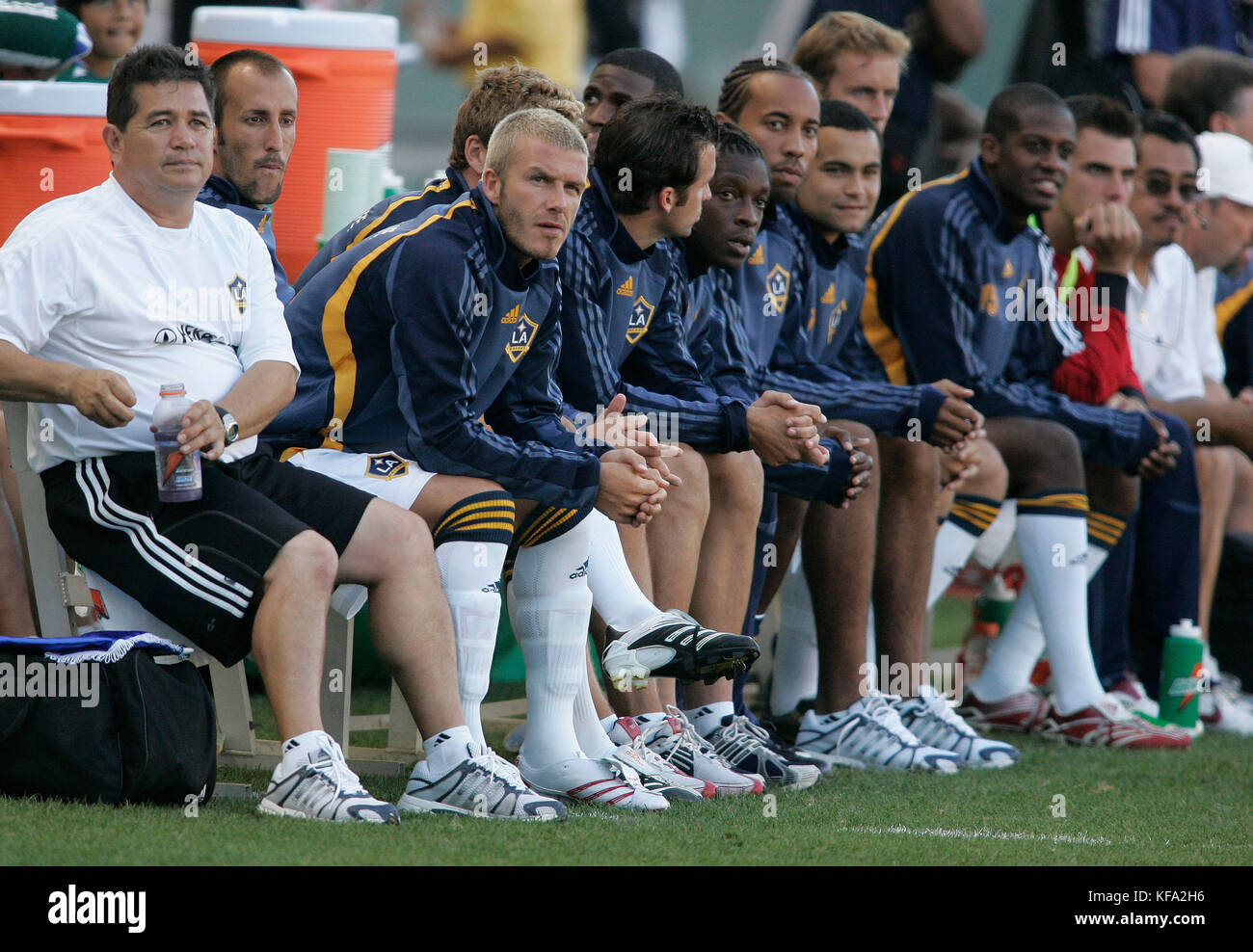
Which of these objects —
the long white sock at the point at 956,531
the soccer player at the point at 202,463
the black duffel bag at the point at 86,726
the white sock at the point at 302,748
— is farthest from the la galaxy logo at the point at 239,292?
the long white sock at the point at 956,531

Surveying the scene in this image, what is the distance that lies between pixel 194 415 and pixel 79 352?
0.28 m

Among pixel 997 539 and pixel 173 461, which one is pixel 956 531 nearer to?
pixel 997 539

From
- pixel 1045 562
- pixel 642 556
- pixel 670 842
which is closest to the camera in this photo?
pixel 670 842

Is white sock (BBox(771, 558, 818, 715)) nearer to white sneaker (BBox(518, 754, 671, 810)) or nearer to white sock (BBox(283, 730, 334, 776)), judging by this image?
white sneaker (BBox(518, 754, 671, 810))

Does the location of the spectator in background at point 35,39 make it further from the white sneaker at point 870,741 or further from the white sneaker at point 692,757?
the white sneaker at point 870,741

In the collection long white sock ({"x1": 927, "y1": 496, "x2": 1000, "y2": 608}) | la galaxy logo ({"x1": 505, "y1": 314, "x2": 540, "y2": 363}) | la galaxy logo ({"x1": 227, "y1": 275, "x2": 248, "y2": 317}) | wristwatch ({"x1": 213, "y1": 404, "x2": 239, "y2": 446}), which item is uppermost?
la galaxy logo ({"x1": 227, "y1": 275, "x2": 248, "y2": 317})

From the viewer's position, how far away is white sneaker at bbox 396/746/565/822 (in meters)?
3.14

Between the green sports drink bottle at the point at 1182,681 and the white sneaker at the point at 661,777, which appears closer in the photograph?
Answer: the white sneaker at the point at 661,777

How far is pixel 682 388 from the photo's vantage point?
406 centimetres

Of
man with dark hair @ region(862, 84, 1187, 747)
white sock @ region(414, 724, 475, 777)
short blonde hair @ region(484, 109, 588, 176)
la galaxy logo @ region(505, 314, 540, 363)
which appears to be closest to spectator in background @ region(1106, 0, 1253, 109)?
man with dark hair @ region(862, 84, 1187, 747)

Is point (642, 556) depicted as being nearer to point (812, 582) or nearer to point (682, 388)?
point (682, 388)

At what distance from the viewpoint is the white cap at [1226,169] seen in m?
6.34

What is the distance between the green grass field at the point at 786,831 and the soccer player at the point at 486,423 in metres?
0.33

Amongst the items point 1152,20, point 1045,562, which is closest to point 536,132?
point 1045,562
